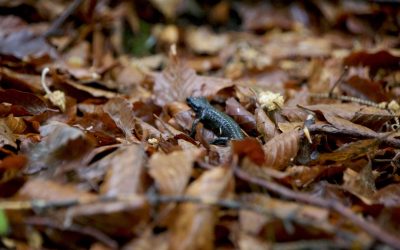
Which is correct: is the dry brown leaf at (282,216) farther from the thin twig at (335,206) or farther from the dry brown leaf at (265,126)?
the dry brown leaf at (265,126)

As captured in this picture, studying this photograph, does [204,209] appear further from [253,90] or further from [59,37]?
[59,37]

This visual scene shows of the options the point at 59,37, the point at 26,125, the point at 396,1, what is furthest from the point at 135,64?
the point at 396,1

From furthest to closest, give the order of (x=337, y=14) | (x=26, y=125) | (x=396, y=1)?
(x=337, y=14) < (x=396, y=1) < (x=26, y=125)

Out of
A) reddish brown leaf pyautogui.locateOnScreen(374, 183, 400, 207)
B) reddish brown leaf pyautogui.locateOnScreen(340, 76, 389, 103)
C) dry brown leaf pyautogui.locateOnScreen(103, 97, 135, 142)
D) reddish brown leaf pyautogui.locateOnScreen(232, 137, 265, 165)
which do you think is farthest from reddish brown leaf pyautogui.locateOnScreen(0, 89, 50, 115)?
reddish brown leaf pyautogui.locateOnScreen(340, 76, 389, 103)

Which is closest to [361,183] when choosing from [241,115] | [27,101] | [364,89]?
[241,115]

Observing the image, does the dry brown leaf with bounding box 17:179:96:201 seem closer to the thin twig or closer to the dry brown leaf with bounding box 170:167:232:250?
the dry brown leaf with bounding box 170:167:232:250

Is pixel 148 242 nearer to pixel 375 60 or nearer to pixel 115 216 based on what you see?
pixel 115 216

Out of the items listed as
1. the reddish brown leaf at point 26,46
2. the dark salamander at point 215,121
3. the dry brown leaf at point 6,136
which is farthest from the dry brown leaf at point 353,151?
the reddish brown leaf at point 26,46
